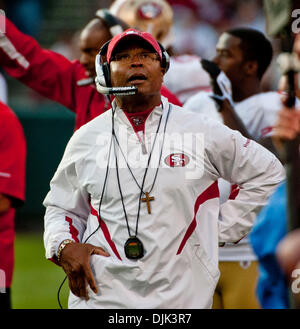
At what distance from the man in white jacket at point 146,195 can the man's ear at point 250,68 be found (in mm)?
1556

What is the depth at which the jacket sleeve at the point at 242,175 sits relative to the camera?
345 cm

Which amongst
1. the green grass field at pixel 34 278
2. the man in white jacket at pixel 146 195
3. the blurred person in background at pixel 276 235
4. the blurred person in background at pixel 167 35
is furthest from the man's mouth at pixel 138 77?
the green grass field at pixel 34 278

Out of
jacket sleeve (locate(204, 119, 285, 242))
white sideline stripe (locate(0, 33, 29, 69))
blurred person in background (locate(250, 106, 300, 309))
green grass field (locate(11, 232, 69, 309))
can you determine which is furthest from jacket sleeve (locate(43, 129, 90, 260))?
green grass field (locate(11, 232, 69, 309))

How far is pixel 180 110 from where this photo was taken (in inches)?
141

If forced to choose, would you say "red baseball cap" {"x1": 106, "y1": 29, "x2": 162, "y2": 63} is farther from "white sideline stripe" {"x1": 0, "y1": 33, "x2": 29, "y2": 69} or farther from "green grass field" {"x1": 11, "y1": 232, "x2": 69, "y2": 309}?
"green grass field" {"x1": 11, "y1": 232, "x2": 69, "y2": 309}

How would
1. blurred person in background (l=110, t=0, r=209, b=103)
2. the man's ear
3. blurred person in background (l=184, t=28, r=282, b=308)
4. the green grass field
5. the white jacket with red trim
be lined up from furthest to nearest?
the green grass field → blurred person in background (l=110, t=0, r=209, b=103) → the man's ear → blurred person in background (l=184, t=28, r=282, b=308) → the white jacket with red trim

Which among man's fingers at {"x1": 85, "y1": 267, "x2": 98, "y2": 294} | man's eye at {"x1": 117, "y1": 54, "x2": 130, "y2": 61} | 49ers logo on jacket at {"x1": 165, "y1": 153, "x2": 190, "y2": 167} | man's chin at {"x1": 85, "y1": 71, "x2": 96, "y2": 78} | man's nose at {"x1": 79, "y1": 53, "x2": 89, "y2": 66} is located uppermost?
man's eye at {"x1": 117, "y1": 54, "x2": 130, "y2": 61}

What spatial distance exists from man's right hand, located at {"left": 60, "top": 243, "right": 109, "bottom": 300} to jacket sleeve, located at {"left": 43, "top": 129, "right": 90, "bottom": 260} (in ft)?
0.33

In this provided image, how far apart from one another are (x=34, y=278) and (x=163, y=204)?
20.4 ft

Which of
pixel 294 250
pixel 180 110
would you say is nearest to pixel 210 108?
pixel 180 110

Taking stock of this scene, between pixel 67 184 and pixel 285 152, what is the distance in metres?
1.42

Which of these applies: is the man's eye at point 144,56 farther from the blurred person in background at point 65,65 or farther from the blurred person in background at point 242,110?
the blurred person in background at point 65,65

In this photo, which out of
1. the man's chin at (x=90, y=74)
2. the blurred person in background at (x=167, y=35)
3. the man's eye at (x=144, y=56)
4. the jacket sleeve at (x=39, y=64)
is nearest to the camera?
the man's eye at (x=144, y=56)

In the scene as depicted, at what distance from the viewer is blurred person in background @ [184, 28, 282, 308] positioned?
4.45 m
